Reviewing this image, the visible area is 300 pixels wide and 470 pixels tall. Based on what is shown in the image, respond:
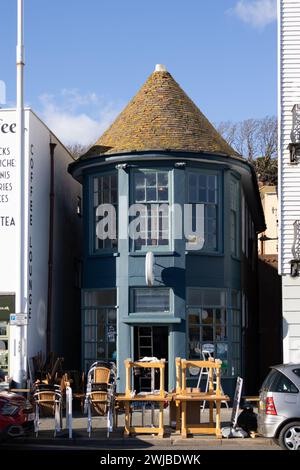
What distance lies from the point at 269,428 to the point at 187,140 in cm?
939

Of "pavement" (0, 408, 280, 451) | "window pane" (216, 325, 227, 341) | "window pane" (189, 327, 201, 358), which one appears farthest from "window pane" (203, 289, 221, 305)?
"pavement" (0, 408, 280, 451)

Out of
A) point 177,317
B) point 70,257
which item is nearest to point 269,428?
point 177,317

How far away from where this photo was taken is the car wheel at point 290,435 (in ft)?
44.9

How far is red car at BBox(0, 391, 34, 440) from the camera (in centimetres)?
1448

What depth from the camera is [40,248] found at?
2186 cm

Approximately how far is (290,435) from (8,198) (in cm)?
1012

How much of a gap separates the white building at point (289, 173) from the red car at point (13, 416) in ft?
24.6

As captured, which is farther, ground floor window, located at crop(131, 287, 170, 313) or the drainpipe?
the drainpipe

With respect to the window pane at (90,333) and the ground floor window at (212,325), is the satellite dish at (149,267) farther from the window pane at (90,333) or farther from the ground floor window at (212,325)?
the window pane at (90,333)

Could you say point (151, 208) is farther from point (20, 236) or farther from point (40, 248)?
point (20, 236)

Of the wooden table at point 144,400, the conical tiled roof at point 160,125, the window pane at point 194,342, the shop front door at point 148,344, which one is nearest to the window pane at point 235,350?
the window pane at point 194,342

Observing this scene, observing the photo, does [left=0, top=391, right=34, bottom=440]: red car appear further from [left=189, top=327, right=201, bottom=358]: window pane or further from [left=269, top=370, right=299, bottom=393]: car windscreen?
[left=189, top=327, right=201, bottom=358]: window pane

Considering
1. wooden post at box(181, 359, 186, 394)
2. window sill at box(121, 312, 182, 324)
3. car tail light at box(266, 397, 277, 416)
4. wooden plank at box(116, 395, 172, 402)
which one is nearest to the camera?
car tail light at box(266, 397, 277, 416)

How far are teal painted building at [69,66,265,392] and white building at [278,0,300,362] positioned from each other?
5.69 feet
